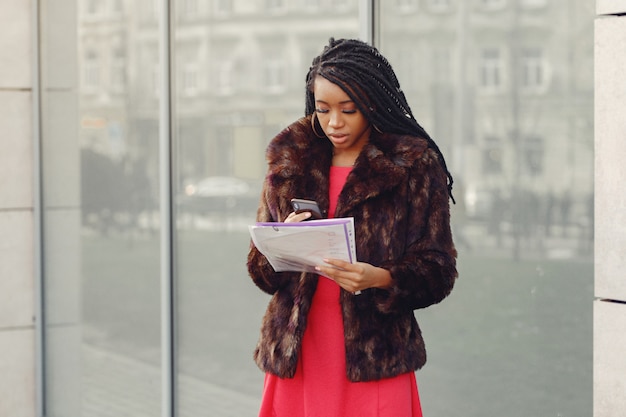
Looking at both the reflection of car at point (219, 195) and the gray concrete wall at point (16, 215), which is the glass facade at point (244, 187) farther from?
the gray concrete wall at point (16, 215)

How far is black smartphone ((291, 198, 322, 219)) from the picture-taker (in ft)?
10.0

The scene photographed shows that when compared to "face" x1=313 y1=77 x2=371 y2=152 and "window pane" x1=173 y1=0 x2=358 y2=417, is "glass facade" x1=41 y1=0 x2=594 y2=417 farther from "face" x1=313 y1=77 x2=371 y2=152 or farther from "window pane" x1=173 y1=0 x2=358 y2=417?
"face" x1=313 y1=77 x2=371 y2=152

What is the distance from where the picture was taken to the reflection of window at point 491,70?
356 centimetres

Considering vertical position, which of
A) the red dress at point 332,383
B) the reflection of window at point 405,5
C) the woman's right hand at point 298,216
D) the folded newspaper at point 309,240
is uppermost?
the reflection of window at point 405,5

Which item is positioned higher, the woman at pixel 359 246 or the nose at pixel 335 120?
the nose at pixel 335 120

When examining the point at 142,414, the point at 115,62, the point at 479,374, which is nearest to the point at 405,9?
the point at 479,374

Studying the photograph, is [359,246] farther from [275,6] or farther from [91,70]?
[91,70]

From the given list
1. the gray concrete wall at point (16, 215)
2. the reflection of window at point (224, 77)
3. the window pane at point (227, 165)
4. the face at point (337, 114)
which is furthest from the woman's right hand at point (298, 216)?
the gray concrete wall at point (16, 215)

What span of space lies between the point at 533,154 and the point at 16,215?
464 cm

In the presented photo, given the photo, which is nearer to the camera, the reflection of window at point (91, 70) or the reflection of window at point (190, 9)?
the reflection of window at point (190, 9)

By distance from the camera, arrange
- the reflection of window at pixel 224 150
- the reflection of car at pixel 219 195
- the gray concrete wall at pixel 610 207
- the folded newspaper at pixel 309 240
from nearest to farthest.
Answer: the folded newspaper at pixel 309 240 → the gray concrete wall at pixel 610 207 → the reflection of car at pixel 219 195 → the reflection of window at pixel 224 150

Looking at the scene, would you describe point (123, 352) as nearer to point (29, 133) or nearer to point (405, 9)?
point (29, 133)

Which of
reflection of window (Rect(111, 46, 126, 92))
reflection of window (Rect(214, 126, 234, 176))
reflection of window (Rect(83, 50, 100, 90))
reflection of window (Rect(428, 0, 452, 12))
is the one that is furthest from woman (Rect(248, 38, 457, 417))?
reflection of window (Rect(83, 50, 100, 90))

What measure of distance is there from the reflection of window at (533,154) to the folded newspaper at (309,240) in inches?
30.0
